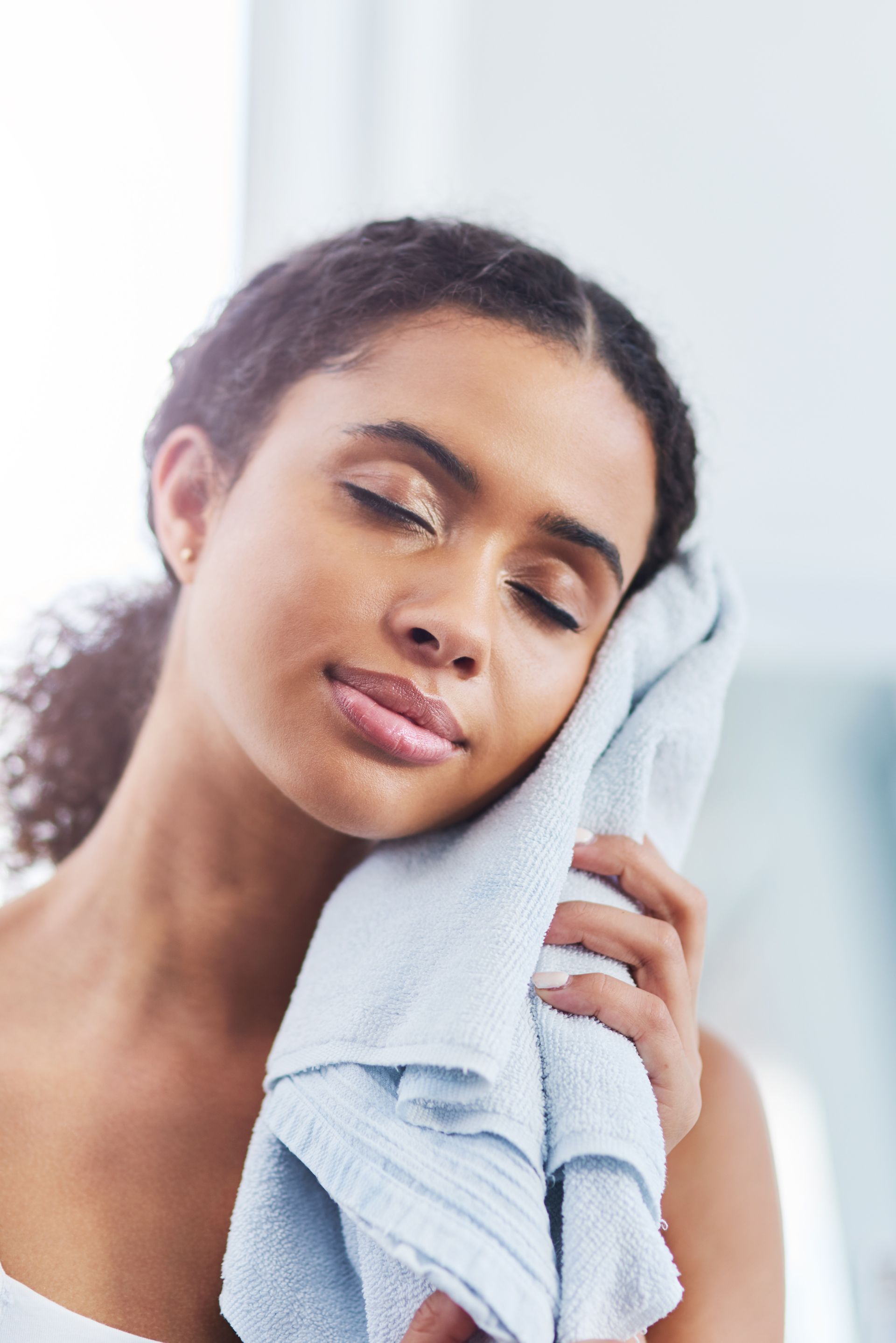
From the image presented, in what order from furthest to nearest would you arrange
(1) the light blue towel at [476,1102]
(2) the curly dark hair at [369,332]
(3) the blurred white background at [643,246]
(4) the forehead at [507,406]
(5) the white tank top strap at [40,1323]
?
(3) the blurred white background at [643,246], (2) the curly dark hair at [369,332], (4) the forehead at [507,406], (5) the white tank top strap at [40,1323], (1) the light blue towel at [476,1102]

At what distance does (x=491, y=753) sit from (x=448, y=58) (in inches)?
47.7

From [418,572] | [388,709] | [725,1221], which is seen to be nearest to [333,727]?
[388,709]

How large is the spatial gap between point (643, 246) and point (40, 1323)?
159cm

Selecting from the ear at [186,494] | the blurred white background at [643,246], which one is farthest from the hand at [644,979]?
the blurred white background at [643,246]

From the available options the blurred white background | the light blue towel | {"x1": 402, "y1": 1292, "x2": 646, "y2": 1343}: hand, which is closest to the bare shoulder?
the light blue towel

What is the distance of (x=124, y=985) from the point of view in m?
1.01

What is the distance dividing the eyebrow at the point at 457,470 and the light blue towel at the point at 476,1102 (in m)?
0.13

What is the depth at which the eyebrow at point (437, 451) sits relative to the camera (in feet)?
2.77

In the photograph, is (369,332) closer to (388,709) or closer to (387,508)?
(387,508)

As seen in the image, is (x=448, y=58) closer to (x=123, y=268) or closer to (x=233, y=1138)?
(x=123, y=268)

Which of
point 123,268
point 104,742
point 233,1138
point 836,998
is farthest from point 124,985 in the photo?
point 123,268

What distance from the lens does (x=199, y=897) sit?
1.05 meters

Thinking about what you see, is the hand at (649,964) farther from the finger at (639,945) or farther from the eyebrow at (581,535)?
the eyebrow at (581,535)

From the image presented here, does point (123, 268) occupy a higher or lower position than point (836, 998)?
higher
